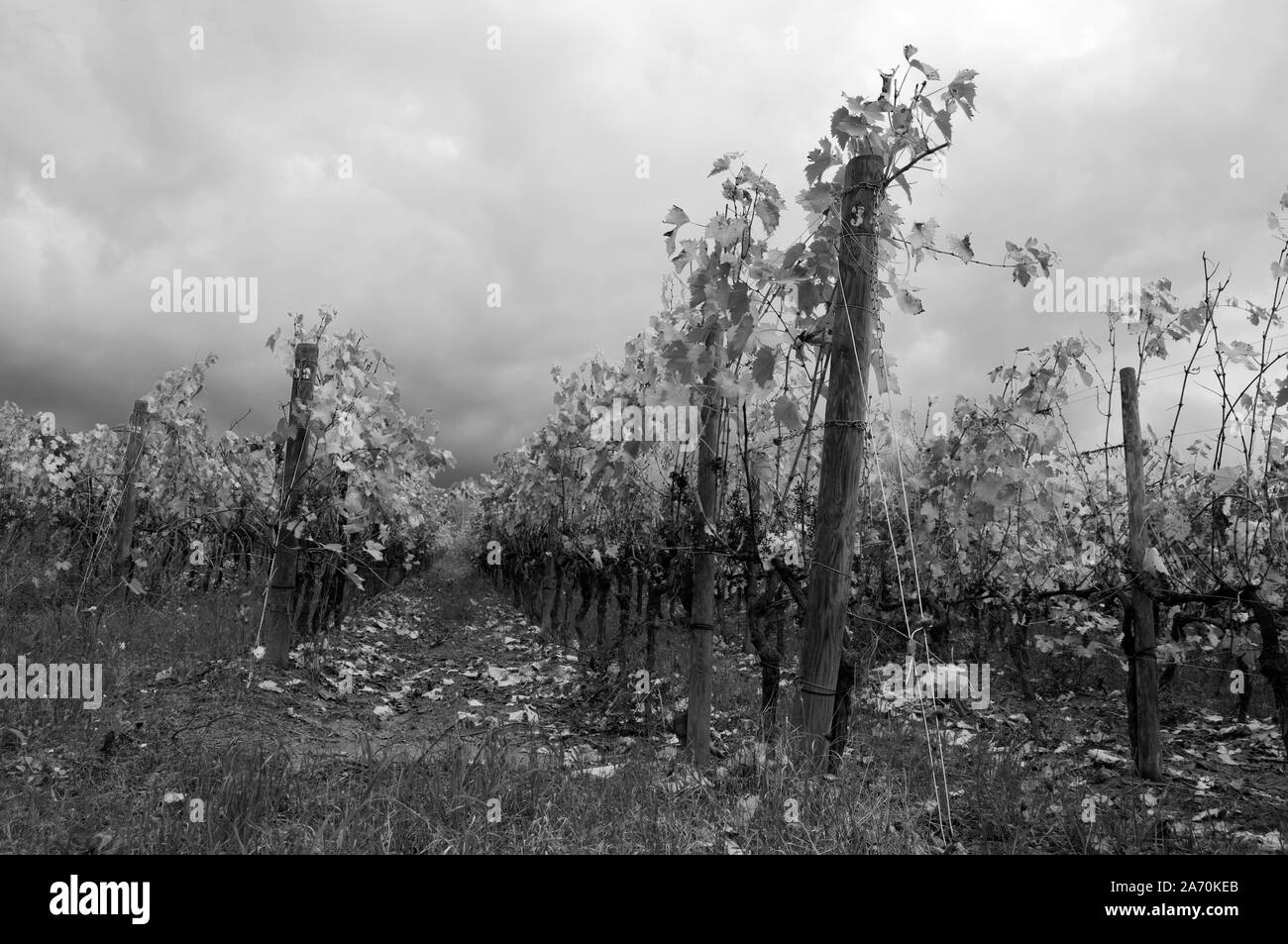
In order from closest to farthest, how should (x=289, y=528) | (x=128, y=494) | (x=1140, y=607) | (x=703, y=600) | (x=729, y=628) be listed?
(x=703, y=600), (x=1140, y=607), (x=289, y=528), (x=128, y=494), (x=729, y=628)

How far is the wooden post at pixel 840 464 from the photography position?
3.07 m

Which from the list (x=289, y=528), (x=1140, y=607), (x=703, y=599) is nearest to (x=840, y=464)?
(x=703, y=599)

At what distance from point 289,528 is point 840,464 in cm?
566

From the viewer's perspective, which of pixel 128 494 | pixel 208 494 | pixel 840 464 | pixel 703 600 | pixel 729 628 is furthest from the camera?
pixel 729 628

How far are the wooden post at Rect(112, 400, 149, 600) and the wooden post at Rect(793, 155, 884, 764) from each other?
380 inches

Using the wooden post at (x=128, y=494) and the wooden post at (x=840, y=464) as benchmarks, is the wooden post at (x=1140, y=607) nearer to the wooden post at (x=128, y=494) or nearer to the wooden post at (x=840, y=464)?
the wooden post at (x=840, y=464)

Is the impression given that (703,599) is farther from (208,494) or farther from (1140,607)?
(208,494)

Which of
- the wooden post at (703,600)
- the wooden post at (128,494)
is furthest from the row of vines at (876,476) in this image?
the wooden post at (128,494)

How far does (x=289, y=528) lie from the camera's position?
22.7ft

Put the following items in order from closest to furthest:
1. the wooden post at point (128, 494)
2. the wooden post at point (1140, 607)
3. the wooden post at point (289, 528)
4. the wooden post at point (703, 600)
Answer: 1. the wooden post at point (703, 600)
2. the wooden post at point (1140, 607)
3. the wooden post at point (289, 528)
4. the wooden post at point (128, 494)

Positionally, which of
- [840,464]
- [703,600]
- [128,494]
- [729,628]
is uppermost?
[128,494]

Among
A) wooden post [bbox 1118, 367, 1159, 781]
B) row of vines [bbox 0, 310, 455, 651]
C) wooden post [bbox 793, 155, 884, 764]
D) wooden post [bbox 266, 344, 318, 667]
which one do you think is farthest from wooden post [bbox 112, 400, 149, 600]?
wooden post [bbox 1118, 367, 1159, 781]

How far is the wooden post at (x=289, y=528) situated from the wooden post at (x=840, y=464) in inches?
216
